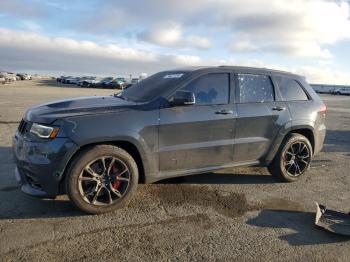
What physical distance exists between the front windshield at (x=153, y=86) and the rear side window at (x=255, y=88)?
0.93m

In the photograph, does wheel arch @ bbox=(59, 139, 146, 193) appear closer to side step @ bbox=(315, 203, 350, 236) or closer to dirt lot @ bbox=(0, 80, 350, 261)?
dirt lot @ bbox=(0, 80, 350, 261)

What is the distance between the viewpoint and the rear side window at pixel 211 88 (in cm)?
519

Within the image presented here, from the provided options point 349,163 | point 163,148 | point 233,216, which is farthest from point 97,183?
point 349,163

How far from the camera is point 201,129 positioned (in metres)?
5.08

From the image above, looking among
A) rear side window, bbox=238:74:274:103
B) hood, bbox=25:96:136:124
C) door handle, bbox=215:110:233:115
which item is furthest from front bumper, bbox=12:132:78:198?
rear side window, bbox=238:74:274:103

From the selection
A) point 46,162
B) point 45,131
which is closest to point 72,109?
point 45,131

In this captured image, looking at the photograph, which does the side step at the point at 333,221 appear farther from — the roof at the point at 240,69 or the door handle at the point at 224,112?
the roof at the point at 240,69

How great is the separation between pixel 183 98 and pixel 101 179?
1422 millimetres

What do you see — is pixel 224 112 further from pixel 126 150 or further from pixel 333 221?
pixel 333 221

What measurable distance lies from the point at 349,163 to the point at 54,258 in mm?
6216

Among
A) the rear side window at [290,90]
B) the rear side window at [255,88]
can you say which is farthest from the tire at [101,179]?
the rear side window at [290,90]

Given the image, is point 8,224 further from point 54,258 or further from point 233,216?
point 233,216

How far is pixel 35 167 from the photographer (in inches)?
169

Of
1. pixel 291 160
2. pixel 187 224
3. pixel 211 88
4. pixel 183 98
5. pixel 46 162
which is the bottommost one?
pixel 187 224
